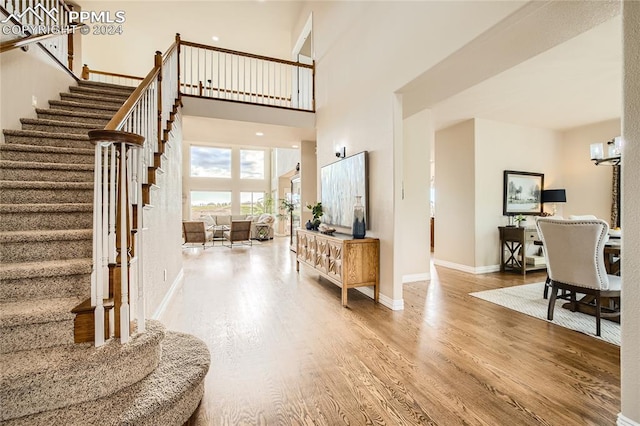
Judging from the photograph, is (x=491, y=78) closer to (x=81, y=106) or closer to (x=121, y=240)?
(x=121, y=240)

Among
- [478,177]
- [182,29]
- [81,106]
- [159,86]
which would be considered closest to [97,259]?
[159,86]

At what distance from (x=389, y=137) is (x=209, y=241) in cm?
800

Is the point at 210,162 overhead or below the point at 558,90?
overhead

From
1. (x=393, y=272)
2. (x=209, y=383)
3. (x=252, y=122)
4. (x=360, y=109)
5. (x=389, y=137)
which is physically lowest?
(x=209, y=383)

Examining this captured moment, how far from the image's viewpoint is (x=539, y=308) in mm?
3271

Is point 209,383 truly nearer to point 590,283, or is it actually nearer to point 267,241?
point 590,283

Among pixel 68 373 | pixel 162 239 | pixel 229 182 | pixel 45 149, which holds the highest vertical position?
pixel 229 182

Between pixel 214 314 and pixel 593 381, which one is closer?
pixel 593 381

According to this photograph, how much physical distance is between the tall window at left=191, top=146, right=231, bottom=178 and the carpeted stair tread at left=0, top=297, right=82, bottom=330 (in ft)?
39.3

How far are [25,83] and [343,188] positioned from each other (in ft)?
13.0

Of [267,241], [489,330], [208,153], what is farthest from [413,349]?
[208,153]

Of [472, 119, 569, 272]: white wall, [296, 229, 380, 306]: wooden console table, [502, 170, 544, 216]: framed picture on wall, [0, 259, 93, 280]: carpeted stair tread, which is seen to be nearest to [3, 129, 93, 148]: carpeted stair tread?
[0, 259, 93, 280]: carpeted stair tread

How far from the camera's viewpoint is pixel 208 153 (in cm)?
1312

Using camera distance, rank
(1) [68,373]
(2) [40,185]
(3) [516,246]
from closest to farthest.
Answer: (1) [68,373] → (2) [40,185] → (3) [516,246]
